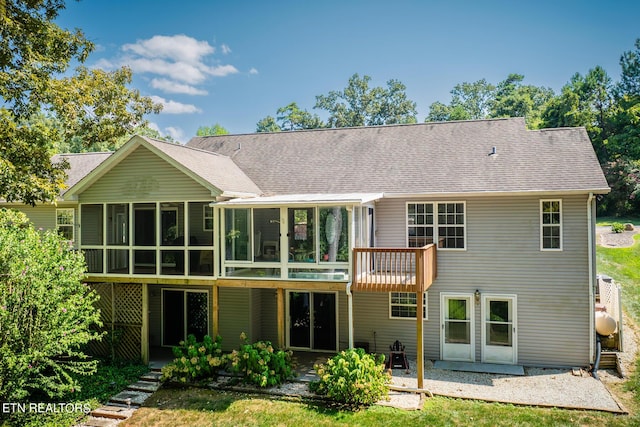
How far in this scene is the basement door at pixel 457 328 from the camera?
525 inches

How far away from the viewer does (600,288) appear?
51.2 feet

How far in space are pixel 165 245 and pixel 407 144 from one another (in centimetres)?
888

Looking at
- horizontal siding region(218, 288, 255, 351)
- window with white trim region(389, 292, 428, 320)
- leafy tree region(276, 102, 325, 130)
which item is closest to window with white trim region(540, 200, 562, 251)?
window with white trim region(389, 292, 428, 320)

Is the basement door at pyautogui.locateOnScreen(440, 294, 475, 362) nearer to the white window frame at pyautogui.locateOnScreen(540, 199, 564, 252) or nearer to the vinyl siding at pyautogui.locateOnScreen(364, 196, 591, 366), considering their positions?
the vinyl siding at pyautogui.locateOnScreen(364, 196, 591, 366)

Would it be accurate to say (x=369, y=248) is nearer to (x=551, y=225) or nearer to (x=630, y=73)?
(x=551, y=225)

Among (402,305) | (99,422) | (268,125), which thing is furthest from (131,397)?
(268,125)

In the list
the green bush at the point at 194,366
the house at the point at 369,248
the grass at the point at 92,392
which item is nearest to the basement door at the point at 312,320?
the house at the point at 369,248

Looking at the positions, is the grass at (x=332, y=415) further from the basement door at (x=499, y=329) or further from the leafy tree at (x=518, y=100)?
the leafy tree at (x=518, y=100)

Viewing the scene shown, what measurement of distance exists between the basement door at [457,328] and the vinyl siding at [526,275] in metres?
0.17

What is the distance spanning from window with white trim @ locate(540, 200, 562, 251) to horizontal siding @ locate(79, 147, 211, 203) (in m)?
9.49

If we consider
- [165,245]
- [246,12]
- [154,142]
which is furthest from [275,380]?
[246,12]

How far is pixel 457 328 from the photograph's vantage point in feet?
44.1

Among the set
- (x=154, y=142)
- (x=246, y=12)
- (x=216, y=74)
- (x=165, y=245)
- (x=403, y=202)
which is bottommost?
(x=165, y=245)

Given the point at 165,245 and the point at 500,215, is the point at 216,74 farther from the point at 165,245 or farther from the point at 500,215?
the point at 500,215
